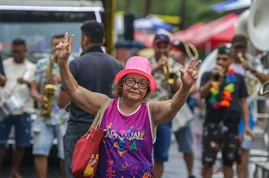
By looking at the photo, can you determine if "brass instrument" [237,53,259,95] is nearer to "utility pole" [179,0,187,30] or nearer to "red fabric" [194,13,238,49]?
"red fabric" [194,13,238,49]

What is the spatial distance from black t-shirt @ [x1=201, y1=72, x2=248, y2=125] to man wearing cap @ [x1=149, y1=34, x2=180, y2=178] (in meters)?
0.47

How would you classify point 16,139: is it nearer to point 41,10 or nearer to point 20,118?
point 20,118

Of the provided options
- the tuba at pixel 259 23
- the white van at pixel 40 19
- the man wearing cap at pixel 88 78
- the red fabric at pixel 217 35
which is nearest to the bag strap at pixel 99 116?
the man wearing cap at pixel 88 78

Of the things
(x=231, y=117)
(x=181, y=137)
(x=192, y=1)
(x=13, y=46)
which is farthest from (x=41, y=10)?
(x=192, y=1)

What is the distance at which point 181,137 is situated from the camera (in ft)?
36.9

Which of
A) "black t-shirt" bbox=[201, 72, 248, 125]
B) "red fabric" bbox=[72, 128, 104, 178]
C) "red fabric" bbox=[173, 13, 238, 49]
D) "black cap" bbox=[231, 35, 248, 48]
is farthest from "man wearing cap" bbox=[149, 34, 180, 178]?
"red fabric" bbox=[173, 13, 238, 49]

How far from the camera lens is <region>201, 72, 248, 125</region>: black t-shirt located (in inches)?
392

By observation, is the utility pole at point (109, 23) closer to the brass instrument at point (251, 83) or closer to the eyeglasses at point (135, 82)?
the brass instrument at point (251, 83)

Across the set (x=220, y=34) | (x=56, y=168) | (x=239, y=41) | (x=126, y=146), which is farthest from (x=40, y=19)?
(x=220, y=34)

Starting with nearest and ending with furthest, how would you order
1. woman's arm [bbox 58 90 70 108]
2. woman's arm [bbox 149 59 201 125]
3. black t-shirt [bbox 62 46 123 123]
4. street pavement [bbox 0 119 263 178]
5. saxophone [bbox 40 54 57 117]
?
1. woman's arm [bbox 149 59 201 125]
2. black t-shirt [bbox 62 46 123 123]
3. woman's arm [bbox 58 90 70 108]
4. saxophone [bbox 40 54 57 117]
5. street pavement [bbox 0 119 263 178]

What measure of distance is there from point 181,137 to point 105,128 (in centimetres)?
517

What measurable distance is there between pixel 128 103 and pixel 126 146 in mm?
362

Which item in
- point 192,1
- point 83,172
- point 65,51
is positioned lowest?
point 192,1

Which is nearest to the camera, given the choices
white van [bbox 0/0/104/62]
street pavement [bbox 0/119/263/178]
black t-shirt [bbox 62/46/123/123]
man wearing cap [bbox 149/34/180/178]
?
black t-shirt [bbox 62/46/123/123]
